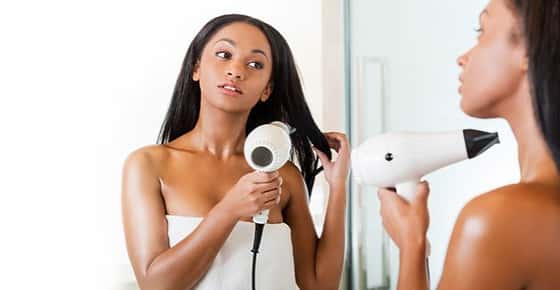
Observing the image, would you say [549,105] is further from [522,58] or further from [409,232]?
[409,232]

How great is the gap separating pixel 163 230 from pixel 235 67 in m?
0.29

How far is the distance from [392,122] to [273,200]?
604 millimetres

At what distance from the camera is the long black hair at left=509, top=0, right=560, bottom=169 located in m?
0.59

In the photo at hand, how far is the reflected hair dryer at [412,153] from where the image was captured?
78 cm

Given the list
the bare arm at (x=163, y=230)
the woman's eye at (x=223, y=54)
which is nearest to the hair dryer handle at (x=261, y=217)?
the bare arm at (x=163, y=230)

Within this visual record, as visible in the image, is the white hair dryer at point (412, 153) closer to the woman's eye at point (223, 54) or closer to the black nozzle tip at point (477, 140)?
the black nozzle tip at point (477, 140)

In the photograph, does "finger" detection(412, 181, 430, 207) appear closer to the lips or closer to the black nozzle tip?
the black nozzle tip

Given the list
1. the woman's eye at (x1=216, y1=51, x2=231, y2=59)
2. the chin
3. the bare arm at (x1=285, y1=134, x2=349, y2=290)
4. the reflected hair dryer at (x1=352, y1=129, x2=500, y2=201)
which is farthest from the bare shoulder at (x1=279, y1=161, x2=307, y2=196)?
the chin

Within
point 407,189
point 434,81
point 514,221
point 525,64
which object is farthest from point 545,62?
point 434,81

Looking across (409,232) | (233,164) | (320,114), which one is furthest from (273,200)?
(320,114)

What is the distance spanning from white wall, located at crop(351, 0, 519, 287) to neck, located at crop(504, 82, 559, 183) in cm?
45

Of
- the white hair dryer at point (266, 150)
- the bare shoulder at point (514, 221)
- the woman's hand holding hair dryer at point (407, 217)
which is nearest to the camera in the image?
the bare shoulder at point (514, 221)

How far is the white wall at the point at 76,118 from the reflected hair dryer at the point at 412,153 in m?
0.68

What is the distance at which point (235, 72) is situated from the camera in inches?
42.3
